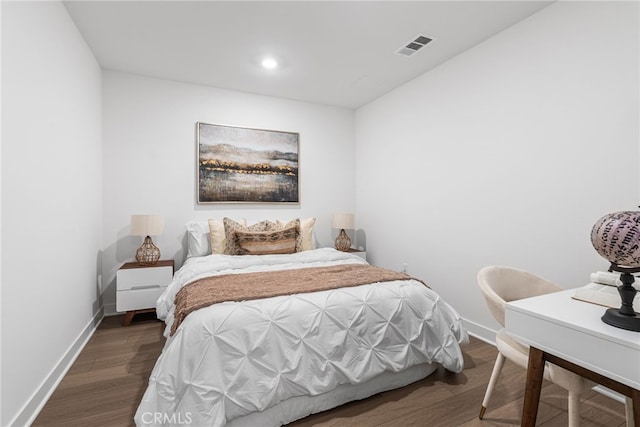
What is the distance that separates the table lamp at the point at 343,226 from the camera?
4.06 m

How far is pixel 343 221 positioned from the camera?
4.07 metres

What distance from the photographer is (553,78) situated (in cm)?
220

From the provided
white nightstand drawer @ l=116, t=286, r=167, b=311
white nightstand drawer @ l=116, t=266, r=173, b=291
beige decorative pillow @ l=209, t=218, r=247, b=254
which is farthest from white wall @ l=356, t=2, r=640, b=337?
white nightstand drawer @ l=116, t=286, r=167, b=311

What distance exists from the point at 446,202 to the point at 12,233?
10.6ft

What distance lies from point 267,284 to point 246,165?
2088 millimetres

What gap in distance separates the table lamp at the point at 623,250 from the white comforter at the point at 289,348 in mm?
1090

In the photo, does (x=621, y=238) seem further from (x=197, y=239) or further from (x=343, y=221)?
(x=197, y=239)

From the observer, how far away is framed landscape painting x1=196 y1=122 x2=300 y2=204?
143 inches

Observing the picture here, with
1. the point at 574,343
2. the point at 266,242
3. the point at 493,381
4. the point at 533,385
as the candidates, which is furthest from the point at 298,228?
the point at 574,343

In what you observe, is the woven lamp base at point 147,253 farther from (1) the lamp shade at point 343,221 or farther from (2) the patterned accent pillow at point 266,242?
(1) the lamp shade at point 343,221

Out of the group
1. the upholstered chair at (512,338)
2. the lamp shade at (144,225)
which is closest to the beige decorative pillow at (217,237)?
the lamp shade at (144,225)

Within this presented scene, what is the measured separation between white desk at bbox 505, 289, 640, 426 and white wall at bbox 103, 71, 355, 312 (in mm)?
3149

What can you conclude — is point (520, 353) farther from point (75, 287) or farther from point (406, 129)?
point (75, 287)

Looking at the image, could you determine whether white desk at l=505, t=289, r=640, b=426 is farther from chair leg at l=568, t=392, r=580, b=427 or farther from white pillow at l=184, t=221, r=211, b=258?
white pillow at l=184, t=221, r=211, b=258
